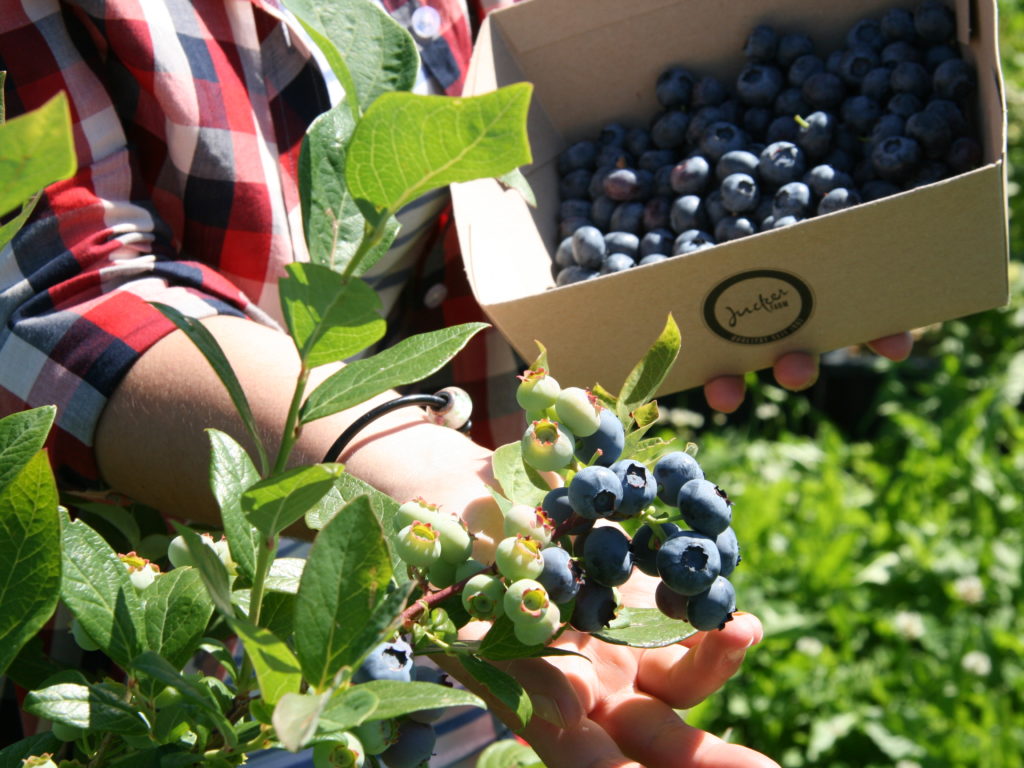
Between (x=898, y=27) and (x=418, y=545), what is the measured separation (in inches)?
47.7

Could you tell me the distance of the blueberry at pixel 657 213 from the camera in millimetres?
1388

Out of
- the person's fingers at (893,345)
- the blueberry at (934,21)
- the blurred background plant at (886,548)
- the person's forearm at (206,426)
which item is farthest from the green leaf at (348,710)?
the blurred background plant at (886,548)

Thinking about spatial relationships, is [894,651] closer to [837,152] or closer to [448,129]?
[837,152]

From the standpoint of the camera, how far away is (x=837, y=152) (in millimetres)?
1370

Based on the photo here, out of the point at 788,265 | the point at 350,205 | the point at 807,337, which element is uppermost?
the point at 350,205

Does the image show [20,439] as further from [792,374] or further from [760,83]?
[760,83]

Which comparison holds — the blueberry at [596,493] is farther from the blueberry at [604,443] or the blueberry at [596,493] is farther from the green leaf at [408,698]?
the green leaf at [408,698]

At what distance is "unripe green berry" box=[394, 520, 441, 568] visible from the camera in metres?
0.42

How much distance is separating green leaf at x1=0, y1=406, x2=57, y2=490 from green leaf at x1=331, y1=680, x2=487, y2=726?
13cm

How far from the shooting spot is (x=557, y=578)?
17.0 inches

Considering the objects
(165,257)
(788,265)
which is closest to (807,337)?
(788,265)

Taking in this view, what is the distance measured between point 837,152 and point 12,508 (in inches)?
49.1

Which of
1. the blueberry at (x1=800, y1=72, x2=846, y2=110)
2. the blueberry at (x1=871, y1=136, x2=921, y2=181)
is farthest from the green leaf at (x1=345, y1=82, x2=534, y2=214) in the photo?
the blueberry at (x1=800, y1=72, x2=846, y2=110)

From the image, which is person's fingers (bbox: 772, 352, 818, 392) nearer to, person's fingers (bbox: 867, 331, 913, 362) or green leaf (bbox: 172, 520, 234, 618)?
person's fingers (bbox: 867, 331, 913, 362)
